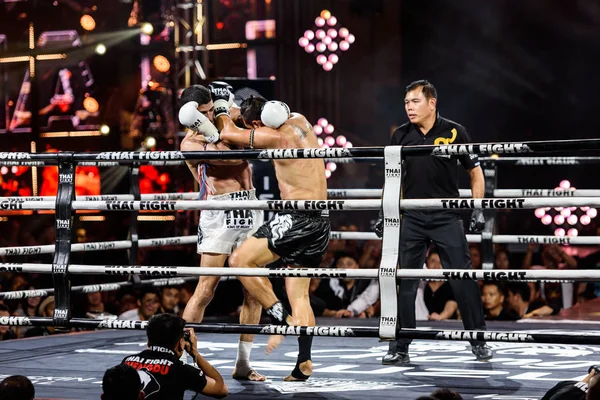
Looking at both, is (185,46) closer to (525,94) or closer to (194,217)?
(194,217)

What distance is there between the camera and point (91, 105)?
1428cm

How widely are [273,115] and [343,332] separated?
3.66 feet

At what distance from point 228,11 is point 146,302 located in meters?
6.31

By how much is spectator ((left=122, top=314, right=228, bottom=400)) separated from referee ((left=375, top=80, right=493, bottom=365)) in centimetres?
147

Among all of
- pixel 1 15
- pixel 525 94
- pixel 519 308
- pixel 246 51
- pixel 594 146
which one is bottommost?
pixel 519 308

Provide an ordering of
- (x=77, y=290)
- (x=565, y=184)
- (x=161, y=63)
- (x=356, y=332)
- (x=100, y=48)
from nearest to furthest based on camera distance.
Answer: (x=356, y=332) < (x=77, y=290) < (x=565, y=184) < (x=161, y=63) < (x=100, y=48)

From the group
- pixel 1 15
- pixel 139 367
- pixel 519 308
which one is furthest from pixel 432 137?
pixel 1 15

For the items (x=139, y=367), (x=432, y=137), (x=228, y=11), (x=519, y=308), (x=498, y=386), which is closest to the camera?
(x=139, y=367)

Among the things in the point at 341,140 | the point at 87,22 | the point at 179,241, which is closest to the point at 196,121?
the point at 179,241

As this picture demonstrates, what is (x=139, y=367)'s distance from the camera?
3000mm

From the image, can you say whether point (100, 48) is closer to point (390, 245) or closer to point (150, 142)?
point (150, 142)

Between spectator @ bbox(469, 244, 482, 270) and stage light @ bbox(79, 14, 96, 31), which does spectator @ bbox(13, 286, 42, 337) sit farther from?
stage light @ bbox(79, 14, 96, 31)

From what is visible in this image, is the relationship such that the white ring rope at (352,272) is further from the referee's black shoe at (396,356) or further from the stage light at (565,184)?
the stage light at (565,184)

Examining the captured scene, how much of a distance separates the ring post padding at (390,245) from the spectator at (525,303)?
356 centimetres
